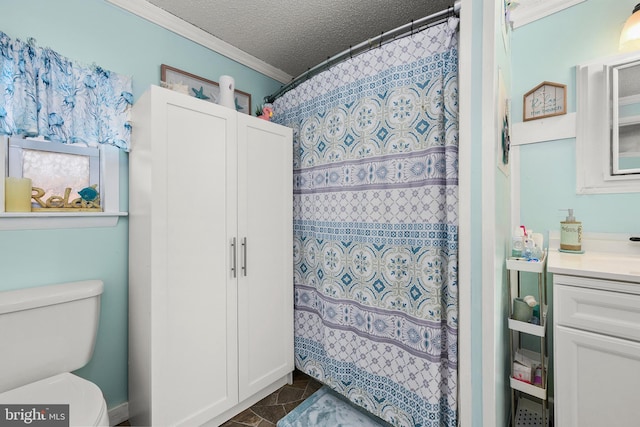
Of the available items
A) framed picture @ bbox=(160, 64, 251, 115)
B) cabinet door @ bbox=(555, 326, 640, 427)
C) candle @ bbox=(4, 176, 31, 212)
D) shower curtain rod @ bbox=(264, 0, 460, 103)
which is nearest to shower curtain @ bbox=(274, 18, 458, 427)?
shower curtain rod @ bbox=(264, 0, 460, 103)

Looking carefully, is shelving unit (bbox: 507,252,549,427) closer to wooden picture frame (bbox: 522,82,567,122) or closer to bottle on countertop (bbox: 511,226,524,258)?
bottle on countertop (bbox: 511,226,524,258)

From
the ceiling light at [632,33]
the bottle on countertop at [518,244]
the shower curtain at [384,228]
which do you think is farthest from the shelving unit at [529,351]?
the ceiling light at [632,33]

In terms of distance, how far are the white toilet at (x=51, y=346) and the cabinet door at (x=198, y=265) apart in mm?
322

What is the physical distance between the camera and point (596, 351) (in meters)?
1.06

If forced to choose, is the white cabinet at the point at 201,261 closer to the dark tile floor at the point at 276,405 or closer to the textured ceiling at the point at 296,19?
the dark tile floor at the point at 276,405

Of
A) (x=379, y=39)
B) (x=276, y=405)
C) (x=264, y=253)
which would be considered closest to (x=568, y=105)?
(x=379, y=39)

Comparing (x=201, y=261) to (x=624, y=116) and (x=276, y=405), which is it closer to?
(x=276, y=405)

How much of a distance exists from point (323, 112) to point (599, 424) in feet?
6.46

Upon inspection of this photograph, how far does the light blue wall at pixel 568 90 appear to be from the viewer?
4.83ft

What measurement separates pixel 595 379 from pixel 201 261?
1.80 metres

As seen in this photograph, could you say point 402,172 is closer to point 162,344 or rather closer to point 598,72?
point 598,72

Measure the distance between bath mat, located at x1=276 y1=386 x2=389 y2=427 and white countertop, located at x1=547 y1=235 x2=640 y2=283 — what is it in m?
1.24

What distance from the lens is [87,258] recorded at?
149 cm

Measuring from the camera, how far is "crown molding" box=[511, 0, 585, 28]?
62.6 inches
